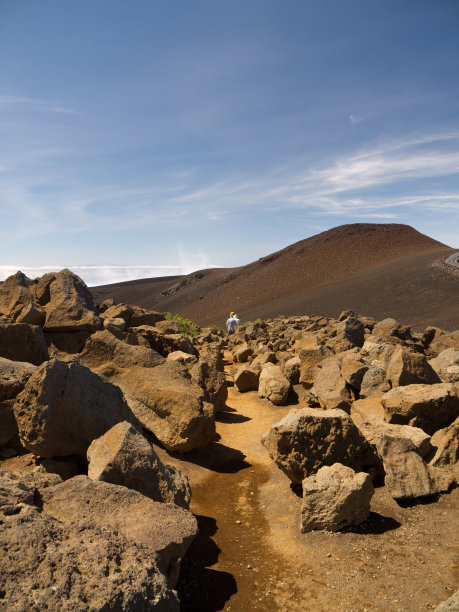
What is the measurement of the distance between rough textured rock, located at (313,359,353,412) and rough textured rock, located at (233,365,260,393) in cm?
268

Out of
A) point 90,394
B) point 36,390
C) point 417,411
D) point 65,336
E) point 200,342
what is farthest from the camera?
point 200,342

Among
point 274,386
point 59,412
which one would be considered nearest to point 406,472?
point 59,412

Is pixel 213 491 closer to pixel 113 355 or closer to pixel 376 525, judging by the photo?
pixel 376 525

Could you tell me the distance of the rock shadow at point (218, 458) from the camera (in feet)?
24.2

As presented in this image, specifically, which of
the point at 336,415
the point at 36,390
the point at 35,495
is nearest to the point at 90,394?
the point at 36,390

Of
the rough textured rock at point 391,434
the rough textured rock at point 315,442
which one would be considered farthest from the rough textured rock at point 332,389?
the rough textured rock at point 315,442

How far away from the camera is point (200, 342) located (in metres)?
18.3

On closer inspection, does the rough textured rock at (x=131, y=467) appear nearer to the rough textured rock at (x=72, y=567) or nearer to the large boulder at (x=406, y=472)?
the rough textured rock at (x=72, y=567)

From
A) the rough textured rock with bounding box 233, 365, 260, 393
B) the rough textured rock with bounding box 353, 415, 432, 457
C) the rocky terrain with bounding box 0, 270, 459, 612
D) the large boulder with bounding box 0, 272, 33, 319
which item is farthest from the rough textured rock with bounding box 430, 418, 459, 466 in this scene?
the large boulder with bounding box 0, 272, 33, 319

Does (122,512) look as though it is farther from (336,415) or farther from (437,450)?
(437,450)

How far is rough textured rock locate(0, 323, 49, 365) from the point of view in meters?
7.71

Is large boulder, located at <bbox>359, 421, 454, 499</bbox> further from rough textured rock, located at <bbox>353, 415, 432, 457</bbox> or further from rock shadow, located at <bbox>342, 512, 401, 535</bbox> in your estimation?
rock shadow, located at <bbox>342, 512, 401, 535</bbox>

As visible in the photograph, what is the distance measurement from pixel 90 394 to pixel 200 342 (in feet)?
41.7

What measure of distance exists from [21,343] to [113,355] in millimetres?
1591
